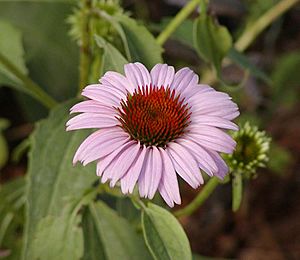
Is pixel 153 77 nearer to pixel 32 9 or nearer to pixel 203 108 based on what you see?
pixel 203 108

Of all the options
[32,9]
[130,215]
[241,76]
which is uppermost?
[32,9]

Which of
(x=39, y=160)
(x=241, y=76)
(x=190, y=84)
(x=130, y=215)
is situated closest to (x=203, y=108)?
(x=190, y=84)

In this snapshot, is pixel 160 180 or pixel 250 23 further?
pixel 250 23

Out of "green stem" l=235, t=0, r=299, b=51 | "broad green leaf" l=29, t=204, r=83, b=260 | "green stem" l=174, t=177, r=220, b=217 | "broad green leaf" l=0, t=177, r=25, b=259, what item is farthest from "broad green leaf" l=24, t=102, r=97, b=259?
"green stem" l=235, t=0, r=299, b=51

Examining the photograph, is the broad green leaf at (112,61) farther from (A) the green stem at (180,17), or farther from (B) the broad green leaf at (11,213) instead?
(B) the broad green leaf at (11,213)

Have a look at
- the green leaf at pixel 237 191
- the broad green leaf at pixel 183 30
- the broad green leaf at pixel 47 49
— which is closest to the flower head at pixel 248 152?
the green leaf at pixel 237 191

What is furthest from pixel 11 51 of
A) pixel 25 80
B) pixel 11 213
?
pixel 11 213

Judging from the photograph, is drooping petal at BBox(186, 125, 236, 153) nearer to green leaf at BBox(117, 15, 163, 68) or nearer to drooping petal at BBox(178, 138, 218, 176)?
drooping petal at BBox(178, 138, 218, 176)
